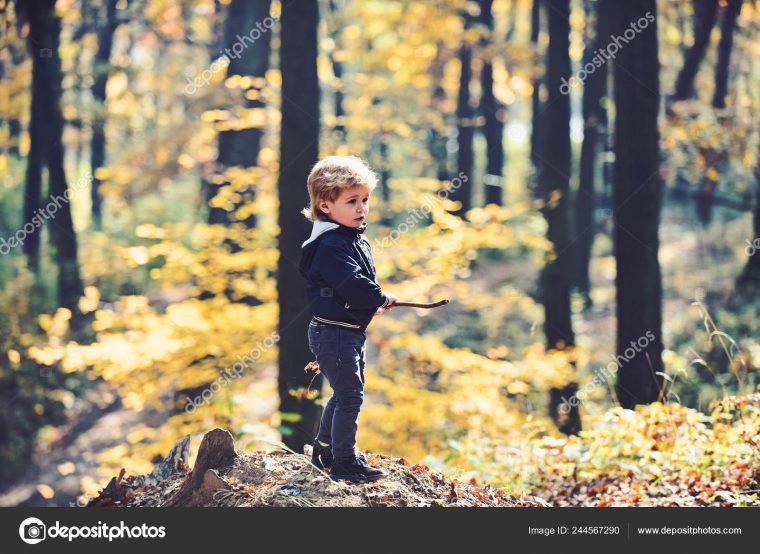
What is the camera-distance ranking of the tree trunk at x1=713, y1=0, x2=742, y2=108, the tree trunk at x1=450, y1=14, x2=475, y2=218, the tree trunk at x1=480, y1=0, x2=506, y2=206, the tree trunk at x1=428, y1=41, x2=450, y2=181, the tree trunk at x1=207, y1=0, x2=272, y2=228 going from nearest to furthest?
the tree trunk at x1=207, y1=0, x2=272, y2=228 < the tree trunk at x1=713, y1=0, x2=742, y2=108 < the tree trunk at x1=428, y1=41, x2=450, y2=181 < the tree trunk at x1=480, y1=0, x2=506, y2=206 < the tree trunk at x1=450, y1=14, x2=475, y2=218

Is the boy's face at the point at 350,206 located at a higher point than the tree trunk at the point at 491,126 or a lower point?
lower

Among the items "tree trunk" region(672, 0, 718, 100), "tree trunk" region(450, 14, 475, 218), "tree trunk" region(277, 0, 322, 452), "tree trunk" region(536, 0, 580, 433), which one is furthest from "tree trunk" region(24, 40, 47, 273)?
"tree trunk" region(672, 0, 718, 100)

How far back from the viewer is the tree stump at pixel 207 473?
405 centimetres

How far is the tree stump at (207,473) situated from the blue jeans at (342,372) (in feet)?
2.27

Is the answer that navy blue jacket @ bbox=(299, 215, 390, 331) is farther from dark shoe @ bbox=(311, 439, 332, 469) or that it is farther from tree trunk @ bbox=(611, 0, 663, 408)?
tree trunk @ bbox=(611, 0, 663, 408)

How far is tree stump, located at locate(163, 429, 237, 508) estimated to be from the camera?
4051mm

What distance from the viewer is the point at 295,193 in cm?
656

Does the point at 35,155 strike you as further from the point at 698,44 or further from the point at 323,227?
the point at 323,227

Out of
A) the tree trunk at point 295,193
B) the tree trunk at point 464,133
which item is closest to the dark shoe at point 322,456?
the tree trunk at point 295,193

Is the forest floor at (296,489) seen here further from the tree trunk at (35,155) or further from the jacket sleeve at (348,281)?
the tree trunk at (35,155)

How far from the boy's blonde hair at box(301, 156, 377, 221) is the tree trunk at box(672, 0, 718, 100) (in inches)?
394

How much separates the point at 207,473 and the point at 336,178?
179cm

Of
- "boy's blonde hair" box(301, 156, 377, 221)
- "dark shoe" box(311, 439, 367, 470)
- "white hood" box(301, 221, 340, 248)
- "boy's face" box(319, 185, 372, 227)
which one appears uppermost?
"boy's blonde hair" box(301, 156, 377, 221)

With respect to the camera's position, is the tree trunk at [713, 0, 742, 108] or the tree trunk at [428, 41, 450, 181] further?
the tree trunk at [428, 41, 450, 181]
